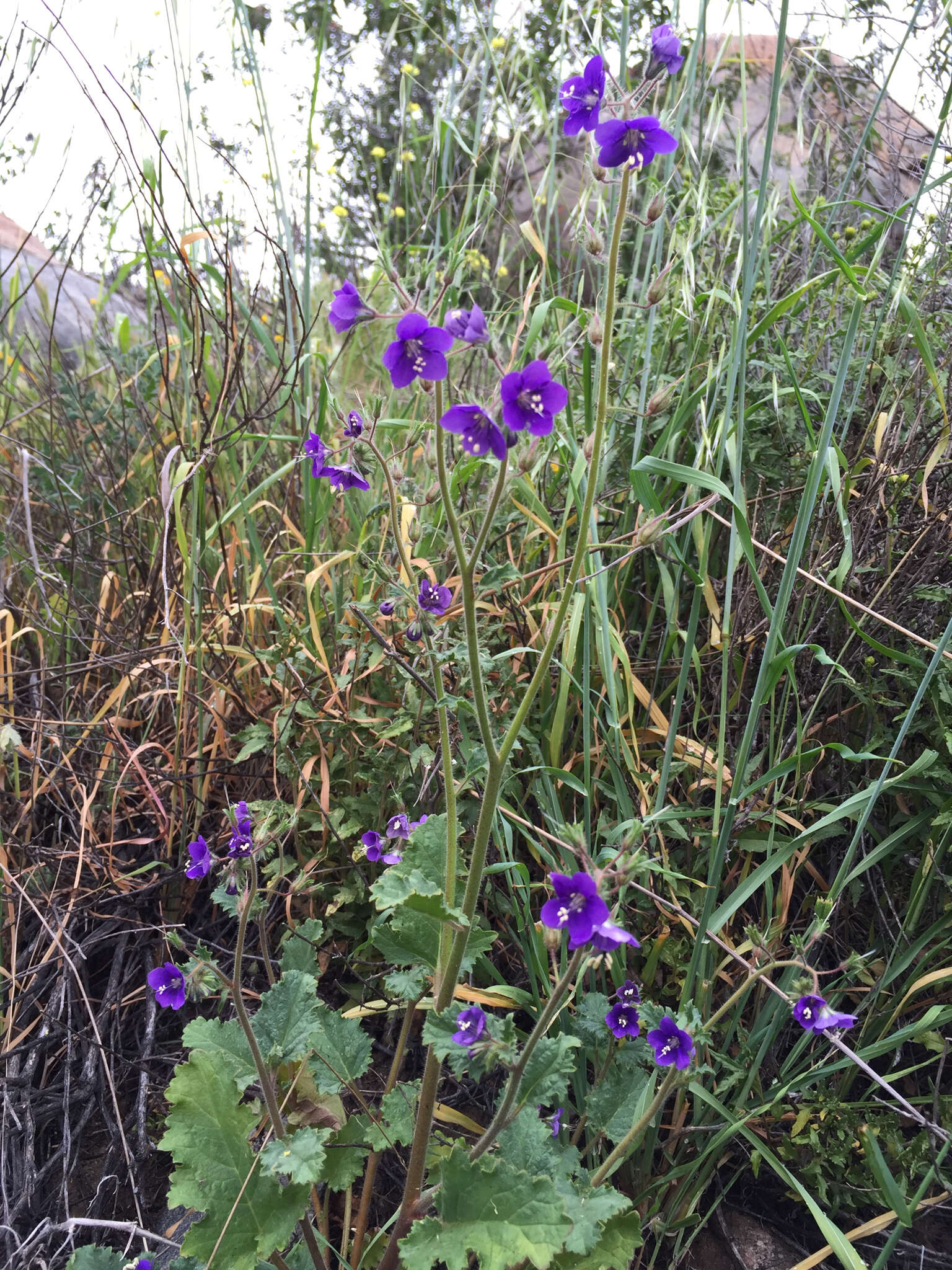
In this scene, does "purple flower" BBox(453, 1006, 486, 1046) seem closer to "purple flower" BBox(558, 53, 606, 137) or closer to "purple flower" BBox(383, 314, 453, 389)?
"purple flower" BBox(383, 314, 453, 389)

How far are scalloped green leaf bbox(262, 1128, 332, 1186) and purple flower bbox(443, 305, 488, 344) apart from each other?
1068 millimetres

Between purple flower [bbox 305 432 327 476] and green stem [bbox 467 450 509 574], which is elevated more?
purple flower [bbox 305 432 327 476]

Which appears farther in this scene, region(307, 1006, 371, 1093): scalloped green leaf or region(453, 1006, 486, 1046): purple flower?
Answer: region(307, 1006, 371, 1093): scalloped green leaf

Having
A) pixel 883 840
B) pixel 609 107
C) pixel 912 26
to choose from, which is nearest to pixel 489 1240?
pixel 883 840

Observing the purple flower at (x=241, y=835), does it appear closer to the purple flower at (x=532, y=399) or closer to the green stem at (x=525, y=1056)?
the green stem at (x=525, y=1056)

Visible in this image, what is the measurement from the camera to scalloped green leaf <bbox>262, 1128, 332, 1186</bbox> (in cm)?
112

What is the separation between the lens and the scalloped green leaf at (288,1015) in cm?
130

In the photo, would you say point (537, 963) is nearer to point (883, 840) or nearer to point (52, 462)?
point (883, 840)

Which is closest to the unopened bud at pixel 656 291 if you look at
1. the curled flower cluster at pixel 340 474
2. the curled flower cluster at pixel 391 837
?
the curled flower cluster at pixel 340 474

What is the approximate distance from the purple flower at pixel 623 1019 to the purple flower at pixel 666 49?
1393 millimetres

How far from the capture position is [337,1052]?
1.39m

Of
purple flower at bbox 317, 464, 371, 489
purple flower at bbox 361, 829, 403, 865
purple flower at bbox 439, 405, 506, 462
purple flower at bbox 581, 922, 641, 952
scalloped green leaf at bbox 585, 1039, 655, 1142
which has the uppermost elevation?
purple flower at bbox 439, 405, 506, 462

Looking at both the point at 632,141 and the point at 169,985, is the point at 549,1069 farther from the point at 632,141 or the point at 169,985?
the point at 632,141

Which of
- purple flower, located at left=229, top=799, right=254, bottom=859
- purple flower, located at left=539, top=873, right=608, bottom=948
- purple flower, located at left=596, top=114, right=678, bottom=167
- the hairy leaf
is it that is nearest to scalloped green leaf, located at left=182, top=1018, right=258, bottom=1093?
the hairy leaf
